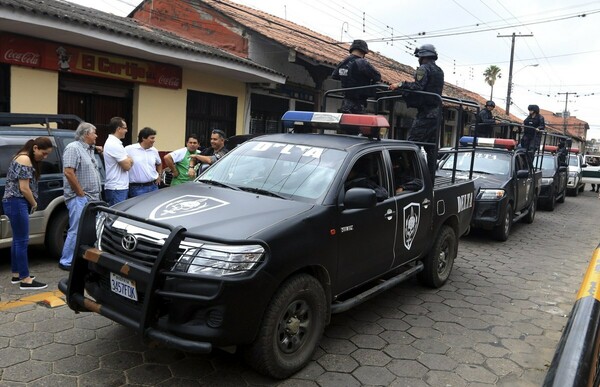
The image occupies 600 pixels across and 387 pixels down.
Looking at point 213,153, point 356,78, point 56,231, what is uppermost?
point 356,78

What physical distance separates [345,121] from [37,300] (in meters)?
3.54

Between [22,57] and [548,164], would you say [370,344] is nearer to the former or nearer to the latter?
[22,57]

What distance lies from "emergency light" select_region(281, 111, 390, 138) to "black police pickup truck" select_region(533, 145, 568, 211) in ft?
30.4

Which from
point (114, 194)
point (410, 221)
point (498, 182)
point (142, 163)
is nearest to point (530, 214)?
point (498, 182)

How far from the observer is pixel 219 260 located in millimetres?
2824

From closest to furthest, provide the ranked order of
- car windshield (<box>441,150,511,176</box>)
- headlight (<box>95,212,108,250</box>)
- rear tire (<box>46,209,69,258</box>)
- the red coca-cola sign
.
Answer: headlight (<box>95,212,108,250</box>) < rear tire (<box>46,209,69,258</box>) < the red coca-cola sign < car windshield (<box>441,150,511,176</box>)

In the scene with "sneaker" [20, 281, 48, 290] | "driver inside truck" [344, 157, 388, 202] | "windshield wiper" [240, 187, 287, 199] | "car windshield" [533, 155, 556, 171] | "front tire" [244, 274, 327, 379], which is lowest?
"sneaker" [20, 281, 48, 290]

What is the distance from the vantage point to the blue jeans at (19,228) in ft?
15.2

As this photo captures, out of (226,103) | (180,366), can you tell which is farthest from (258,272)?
(226,103)

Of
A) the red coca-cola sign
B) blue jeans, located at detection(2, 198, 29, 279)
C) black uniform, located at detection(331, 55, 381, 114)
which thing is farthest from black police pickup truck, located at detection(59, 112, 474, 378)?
the red coca-cola sign

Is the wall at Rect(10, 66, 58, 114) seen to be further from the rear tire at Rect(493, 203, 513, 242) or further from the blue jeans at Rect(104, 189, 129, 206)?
the rear tire at Rect(493, 203, 513, 242)

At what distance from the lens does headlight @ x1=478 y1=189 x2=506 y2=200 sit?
8234 millimetres

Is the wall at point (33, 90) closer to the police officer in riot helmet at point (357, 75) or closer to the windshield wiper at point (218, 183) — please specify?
the police officer in riot helmet at point (357, 75)

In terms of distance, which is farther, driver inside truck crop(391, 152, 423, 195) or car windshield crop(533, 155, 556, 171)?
car windshield crop(533, 155, 556, 171)
